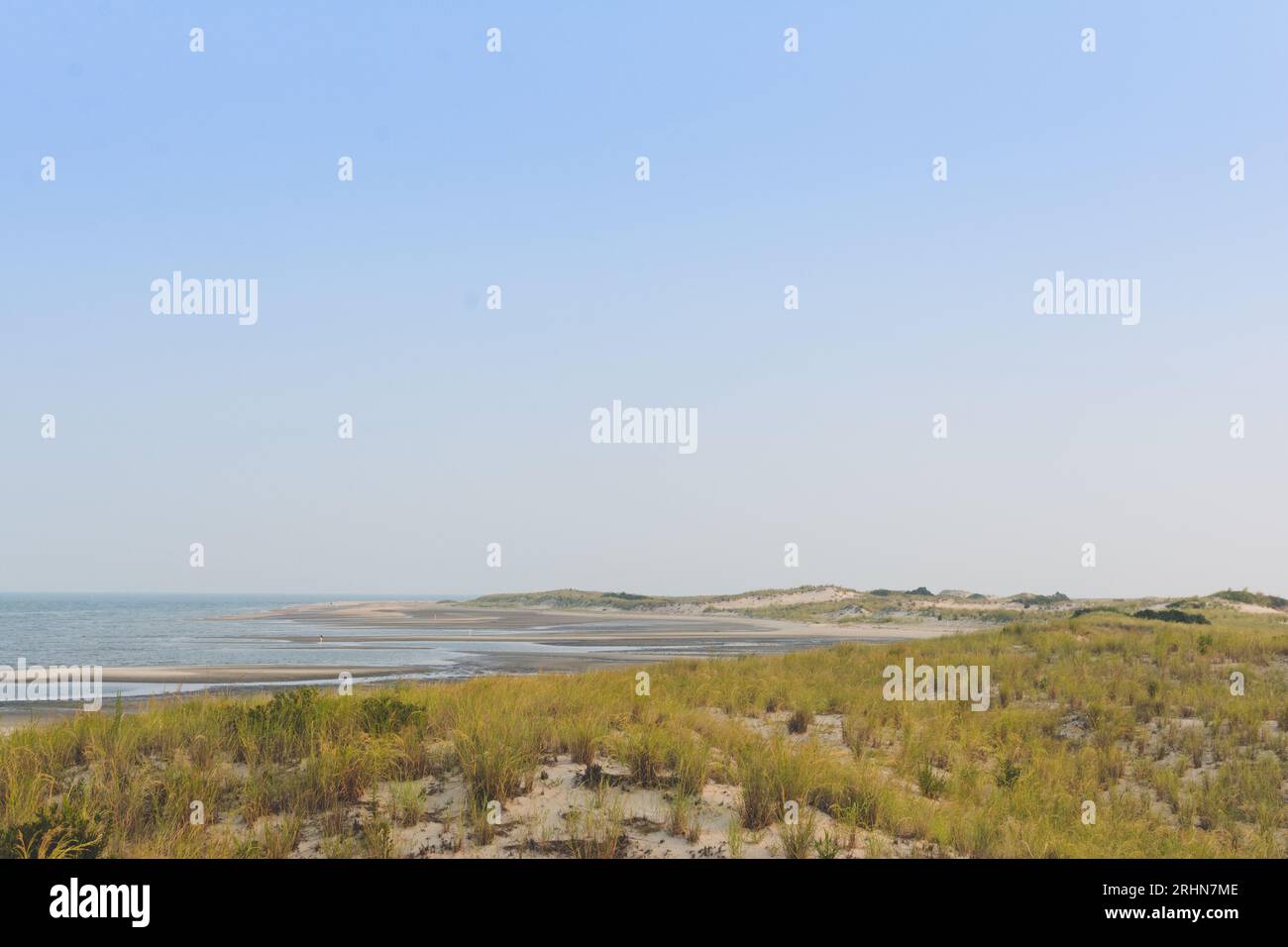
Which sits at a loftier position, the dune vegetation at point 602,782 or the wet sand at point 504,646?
the dune vegetation at point 602,782

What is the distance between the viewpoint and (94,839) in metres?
7.81

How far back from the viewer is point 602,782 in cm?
950

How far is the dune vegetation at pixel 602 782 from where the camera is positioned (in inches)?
331

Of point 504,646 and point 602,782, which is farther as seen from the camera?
point 504,646

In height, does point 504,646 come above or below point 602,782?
below

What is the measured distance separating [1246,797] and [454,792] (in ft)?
38.2

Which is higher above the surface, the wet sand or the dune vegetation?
the dune vegetation

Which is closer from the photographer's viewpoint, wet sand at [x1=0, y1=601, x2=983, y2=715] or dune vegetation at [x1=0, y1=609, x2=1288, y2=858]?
dune vegetation at [x1=0, y1=609, x2=1288, y2=858]

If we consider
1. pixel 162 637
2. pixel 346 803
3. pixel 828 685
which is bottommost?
pixel 162 637

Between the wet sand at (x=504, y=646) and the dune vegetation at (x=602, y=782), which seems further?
the wet sand at (x=504, y=646)

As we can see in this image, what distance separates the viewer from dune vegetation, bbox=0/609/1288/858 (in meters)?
8.41
